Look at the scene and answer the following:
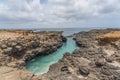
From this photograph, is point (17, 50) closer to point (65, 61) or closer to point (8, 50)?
point (8, 50)

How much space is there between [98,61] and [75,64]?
4.38 meters

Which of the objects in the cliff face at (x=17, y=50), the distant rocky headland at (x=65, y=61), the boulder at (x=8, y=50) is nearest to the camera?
the distant rocky headland at (x=65, y=61)

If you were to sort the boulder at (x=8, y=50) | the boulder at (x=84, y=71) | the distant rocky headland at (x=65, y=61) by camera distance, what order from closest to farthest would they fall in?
the distant rocky headland at (x=65, y=61), the boulder at (x=84, y=71), the boulder at (x=8, y=50)

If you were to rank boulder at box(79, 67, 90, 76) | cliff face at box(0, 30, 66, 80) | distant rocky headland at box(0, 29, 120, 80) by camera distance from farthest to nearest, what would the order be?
cliff face at box(0, 30, 66, 80) < boulder at box(79, 67, 90, 76) < distant rocky headland at box(0, 29, 120, 80)

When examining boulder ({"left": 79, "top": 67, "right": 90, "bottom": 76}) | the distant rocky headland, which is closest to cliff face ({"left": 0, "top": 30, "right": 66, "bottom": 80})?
the distant rocky headland

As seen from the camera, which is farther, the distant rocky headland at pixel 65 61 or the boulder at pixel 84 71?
the boulder at pixel 84 71

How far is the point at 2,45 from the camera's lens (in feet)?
146

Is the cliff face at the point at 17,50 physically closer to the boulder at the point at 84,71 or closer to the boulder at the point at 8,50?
the boulder at the point at 8,50

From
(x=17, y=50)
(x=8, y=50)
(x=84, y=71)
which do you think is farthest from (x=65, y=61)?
(x=17, y=50)

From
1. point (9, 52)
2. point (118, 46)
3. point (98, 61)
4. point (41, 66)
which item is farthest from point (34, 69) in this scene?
point (118, 46)

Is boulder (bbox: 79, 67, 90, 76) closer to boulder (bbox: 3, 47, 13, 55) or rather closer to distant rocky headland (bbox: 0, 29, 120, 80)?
distant rocky headland (bbox: 0, 29, 120, 80)

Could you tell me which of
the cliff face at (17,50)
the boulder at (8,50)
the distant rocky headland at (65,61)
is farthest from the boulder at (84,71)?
the boulder at (8,50)

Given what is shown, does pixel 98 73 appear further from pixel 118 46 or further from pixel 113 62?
pixel 118 46

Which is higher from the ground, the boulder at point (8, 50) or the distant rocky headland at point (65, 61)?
the boulder at point (8, 50)
